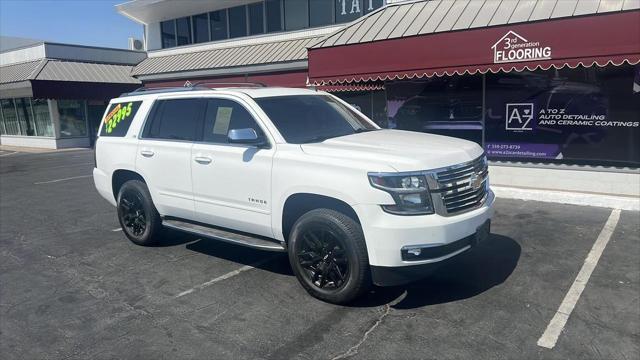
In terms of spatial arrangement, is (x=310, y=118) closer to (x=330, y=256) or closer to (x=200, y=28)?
(x=330, y=256)

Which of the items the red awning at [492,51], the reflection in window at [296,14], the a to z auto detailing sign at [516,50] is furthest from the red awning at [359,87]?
the reflection in window at [296,14]

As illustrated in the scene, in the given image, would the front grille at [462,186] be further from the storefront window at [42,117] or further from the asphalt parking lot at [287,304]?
the storefront window at [42,117]

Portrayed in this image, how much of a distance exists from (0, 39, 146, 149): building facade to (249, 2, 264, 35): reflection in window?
8.20m

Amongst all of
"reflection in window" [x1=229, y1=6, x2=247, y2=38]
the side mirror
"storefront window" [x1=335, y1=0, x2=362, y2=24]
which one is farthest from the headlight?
"reflection in window" [x1=229, y1=6, x2=247, y2=38]

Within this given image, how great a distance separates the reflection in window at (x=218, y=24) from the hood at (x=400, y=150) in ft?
51.6

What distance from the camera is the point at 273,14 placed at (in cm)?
1730

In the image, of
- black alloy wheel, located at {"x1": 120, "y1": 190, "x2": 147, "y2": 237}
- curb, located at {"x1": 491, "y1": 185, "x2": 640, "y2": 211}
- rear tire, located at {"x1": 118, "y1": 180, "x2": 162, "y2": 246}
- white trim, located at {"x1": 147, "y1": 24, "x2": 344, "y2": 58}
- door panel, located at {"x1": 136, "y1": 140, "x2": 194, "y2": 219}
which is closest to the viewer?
door panel, located at {"x1": 136, "y1": 140, "x2": 194, "y2": 219}

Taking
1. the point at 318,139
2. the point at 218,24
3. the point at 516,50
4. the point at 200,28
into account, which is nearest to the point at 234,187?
the point at 318,139

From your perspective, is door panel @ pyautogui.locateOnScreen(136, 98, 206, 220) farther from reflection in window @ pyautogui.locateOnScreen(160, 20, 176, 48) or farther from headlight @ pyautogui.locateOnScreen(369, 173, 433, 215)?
reflection in window @ pyautogui.locateOnScreen(160, 20, 176, 48)

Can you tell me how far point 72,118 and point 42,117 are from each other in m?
1.66

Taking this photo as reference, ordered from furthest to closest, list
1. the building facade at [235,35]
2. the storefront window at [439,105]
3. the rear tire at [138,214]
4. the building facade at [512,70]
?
the building facade at [235,35]
the storefront window at [439,105]
the building facade at [512,70]
the rear tire at [138,214]

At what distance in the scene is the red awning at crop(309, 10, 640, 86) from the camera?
669cm

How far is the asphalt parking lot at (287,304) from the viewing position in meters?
3.71

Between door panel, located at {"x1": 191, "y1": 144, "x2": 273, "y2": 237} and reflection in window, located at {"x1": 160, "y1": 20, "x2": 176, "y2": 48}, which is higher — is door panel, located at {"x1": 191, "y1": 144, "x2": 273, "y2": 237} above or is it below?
below
